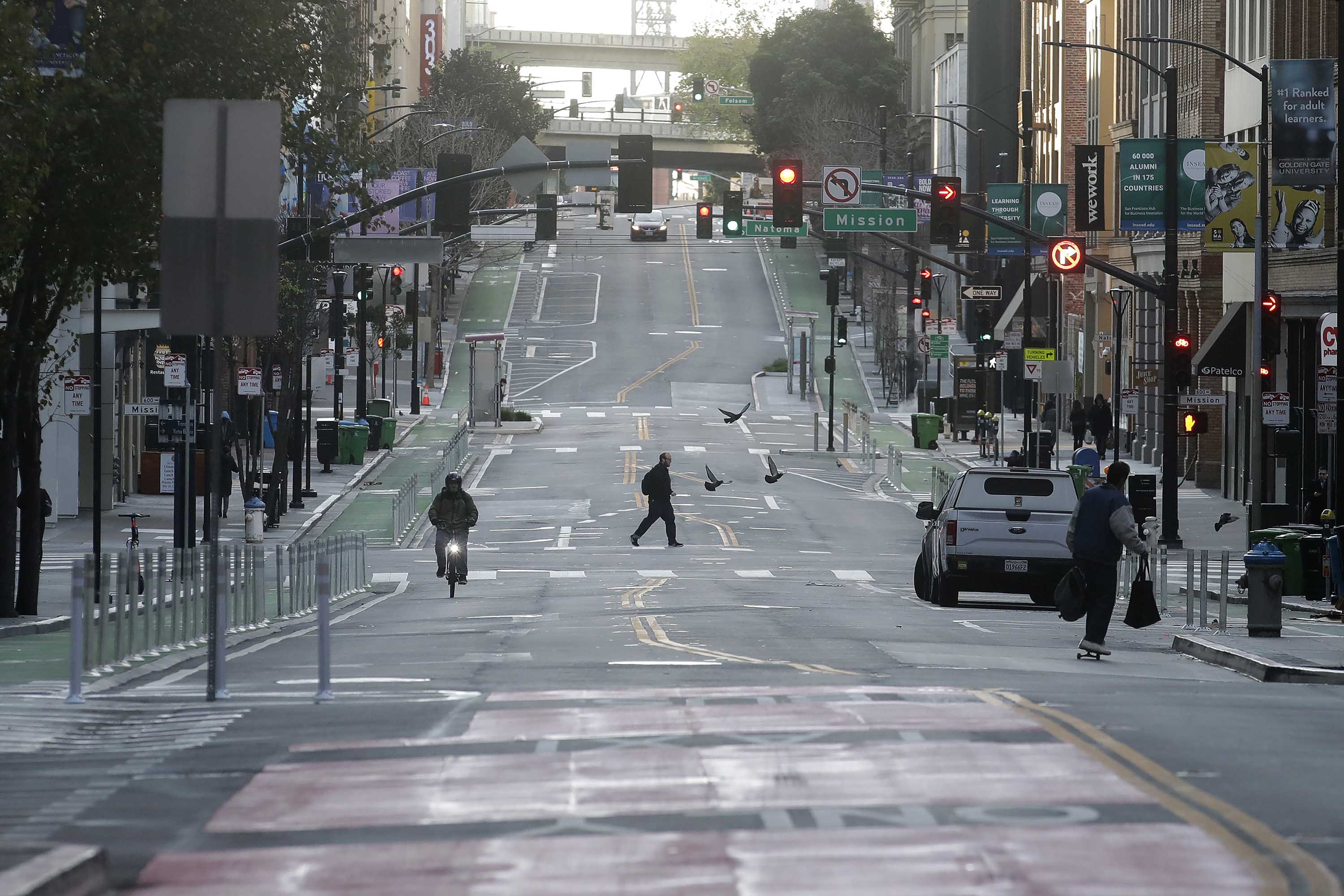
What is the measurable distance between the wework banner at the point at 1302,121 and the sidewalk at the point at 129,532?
14.8m

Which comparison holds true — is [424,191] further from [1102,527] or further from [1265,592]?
[1102,527]

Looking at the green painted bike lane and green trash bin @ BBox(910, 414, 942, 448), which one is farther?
the green painted bike lane

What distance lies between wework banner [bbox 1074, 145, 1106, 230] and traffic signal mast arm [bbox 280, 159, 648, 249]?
1792 centimetres

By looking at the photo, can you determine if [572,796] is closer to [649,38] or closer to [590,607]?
[590,607]

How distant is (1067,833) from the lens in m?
8.85

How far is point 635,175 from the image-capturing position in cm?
3522

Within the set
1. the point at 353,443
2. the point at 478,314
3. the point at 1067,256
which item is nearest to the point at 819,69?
the point at 478,314

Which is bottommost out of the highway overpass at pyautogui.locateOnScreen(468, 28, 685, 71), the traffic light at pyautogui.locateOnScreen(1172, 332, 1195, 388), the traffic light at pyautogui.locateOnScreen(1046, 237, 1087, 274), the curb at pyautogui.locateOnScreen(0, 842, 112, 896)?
the curb at pyautogui.locateOnScreen(0, 842, 112, 896)

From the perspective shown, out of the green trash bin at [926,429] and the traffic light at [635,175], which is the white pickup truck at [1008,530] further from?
the green trash bin at [926,429]

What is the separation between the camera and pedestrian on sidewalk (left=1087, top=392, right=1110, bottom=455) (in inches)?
2409

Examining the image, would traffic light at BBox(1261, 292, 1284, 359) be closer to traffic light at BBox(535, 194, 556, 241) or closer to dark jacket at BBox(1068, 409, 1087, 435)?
traffic light at BBox(535, 194, 556, 241)

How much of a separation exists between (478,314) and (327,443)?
48530 mm

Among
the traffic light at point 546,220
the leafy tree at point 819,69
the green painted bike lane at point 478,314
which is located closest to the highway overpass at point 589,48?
the leafy tree at point 819,69

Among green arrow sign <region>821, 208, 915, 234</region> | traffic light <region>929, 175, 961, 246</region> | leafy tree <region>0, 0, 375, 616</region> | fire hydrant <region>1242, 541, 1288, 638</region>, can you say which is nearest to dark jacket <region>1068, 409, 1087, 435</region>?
green arrow sign <region>821, 208, 915, 234</region>
